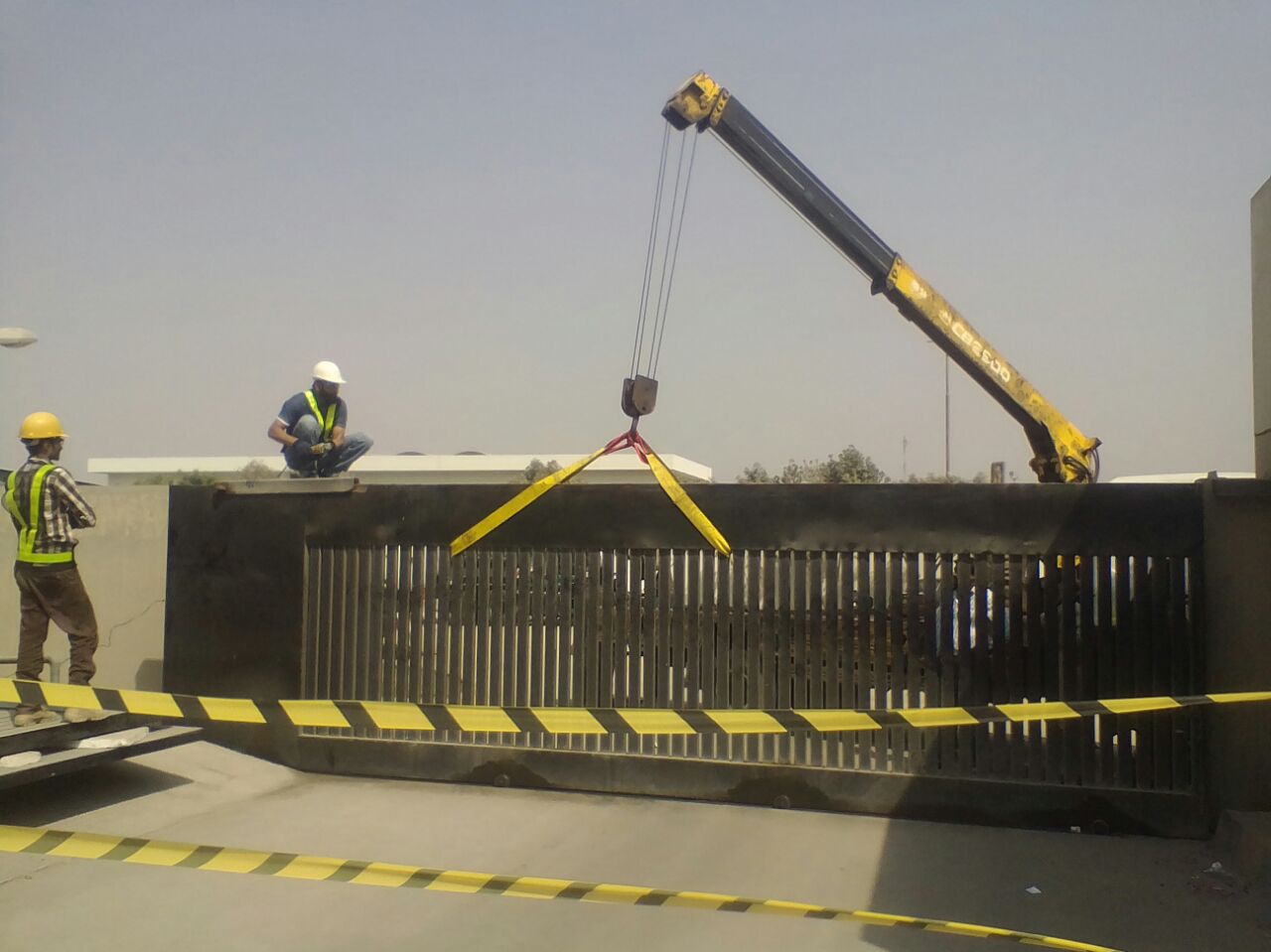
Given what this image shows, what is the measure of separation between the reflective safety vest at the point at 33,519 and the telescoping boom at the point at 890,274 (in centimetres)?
568

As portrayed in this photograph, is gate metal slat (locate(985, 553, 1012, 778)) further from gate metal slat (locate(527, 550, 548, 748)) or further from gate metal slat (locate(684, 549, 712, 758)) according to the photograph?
gate metal slat (locate(527, 550, 548, 748))

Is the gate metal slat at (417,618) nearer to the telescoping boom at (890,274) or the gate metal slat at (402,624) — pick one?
the gate metal slat at (402,624)

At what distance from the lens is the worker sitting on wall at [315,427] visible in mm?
8602

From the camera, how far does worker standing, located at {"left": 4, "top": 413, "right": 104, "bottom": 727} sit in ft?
22.4

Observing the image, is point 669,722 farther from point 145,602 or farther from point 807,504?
point 145,602

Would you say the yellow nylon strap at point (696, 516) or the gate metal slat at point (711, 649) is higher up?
the yellow nylon strap at point (696, 516)

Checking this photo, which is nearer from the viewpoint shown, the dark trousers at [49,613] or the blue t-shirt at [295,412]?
the dark trousers at [49,613]

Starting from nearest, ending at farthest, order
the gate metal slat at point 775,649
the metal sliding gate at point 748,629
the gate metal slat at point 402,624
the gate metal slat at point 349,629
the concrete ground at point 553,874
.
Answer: the concrete ground at point 553,874 < the metal sliding gate at point 748,629 < the gate metal slat at point 775,649 < the gate metal slat at point 402,624 < the gate metal slat at point 349,629

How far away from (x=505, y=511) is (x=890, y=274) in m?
4.32

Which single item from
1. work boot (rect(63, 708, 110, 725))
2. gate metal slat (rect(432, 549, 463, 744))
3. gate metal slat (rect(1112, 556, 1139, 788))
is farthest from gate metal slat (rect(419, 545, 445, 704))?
gate metal slat (rect(1112, 556, 1139, 788))

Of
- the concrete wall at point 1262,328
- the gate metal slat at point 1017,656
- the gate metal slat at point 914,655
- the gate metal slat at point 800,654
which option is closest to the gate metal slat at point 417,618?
the gate metal slat at point 800,654

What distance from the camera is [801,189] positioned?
9461 mm

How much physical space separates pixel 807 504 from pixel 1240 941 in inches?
131

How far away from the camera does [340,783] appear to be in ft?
24.7
